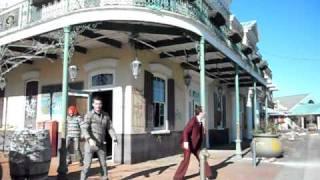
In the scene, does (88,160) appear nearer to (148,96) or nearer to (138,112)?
(138,112)

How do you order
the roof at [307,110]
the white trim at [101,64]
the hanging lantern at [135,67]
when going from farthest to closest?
1. the roof at [307,110]
2. the white trim at [101,64]
3. the hanging lantern at [135,67]

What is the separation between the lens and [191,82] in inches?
680

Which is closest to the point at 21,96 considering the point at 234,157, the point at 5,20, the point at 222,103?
the point at 5,20

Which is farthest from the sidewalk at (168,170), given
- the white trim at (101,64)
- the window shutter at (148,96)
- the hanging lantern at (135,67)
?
the white trim at (101,64)

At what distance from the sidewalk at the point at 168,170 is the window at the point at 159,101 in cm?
178

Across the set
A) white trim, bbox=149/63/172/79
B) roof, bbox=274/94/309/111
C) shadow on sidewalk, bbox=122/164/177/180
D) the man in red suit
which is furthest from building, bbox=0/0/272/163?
roof, bbox=274/94/309/111

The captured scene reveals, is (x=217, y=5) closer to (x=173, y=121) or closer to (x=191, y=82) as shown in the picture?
(x=191, y=82)

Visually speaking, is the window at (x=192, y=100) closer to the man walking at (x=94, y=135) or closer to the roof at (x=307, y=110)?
the man walking at (x=94, y=135)

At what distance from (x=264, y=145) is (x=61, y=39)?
7.58m

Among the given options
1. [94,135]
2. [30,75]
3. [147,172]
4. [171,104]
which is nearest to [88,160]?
[94,135]

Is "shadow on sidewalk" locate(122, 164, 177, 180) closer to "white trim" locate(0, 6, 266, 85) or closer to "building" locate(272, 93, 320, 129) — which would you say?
"white trim" locate(0, 6, 266, 85)

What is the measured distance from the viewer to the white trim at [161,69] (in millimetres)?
13771

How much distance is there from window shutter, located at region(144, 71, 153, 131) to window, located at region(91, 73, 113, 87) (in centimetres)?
117

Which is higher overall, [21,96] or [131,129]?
[21,96]
